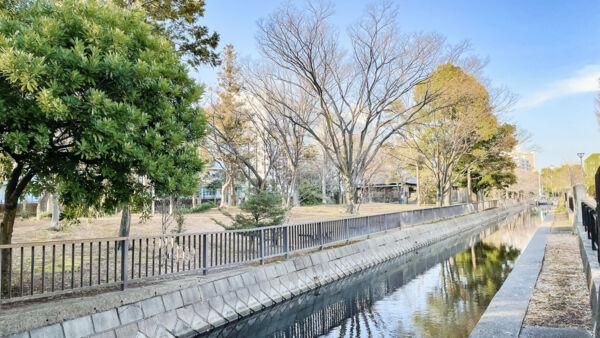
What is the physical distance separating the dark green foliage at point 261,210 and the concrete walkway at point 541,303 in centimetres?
650

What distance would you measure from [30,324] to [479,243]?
72.0ft

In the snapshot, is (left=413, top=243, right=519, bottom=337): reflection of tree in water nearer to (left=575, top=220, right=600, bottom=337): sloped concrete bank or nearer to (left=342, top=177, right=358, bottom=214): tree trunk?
(left=575, top=220, right=600, bottom=337): sloped concrete bank

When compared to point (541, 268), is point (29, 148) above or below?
above

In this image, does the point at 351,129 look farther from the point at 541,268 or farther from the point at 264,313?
the point at 264,313

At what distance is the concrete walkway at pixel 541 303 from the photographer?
596 centimetres

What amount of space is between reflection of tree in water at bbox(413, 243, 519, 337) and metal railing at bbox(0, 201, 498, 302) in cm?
329

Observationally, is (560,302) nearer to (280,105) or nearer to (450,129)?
(280,105)

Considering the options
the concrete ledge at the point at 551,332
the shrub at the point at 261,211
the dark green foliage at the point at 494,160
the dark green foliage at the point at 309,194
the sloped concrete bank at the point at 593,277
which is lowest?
the concrete ledge at the point at 551,332

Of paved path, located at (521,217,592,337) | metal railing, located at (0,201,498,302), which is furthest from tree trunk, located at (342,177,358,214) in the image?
paved path, located at (521,217,592,337)

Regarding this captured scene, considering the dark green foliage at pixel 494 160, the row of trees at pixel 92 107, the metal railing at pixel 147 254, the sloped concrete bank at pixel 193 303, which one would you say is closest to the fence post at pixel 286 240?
the metal railing at pixel 147 254

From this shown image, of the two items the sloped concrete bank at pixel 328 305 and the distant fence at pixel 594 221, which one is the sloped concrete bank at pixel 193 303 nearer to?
the sloped concrete bank at pixel 328 305

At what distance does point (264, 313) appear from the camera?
9.05 meters

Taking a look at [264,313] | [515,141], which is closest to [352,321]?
[264,313]

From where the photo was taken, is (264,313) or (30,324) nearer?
(30,324)
